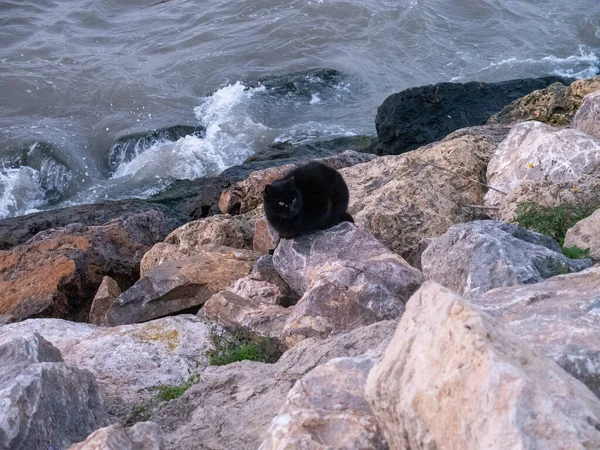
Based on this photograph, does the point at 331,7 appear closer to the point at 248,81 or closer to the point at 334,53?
the point at 334,53

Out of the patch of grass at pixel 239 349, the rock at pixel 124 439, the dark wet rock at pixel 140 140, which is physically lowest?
the dark wet rock at pixel 140 140

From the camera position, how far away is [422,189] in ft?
21.7

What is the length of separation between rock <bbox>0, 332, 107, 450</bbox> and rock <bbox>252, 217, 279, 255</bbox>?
3.32m

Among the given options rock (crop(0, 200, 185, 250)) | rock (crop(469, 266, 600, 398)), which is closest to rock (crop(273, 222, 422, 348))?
rock (crop(469, 266, 600, 398))

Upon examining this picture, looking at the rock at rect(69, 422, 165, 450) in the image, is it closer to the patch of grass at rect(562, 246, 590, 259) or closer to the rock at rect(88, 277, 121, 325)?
the patch of grass at rect(562, 246, 590, 259)

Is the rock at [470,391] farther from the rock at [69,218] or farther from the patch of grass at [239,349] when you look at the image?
the rock at [69,218]

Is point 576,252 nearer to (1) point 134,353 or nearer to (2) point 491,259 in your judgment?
(2) point 491,259

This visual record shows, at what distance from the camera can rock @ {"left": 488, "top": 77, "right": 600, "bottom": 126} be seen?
9.05 metres

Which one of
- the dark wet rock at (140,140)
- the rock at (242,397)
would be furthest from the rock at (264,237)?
the dark wet rock at (140,140)

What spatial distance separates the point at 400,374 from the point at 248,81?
1544 cm

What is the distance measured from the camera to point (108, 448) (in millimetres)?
2580

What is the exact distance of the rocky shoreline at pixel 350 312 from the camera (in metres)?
2.17

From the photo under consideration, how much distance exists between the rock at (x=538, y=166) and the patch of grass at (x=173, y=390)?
299cm

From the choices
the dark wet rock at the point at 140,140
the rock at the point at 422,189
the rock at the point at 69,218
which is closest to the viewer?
the rock at the point at 422,189
